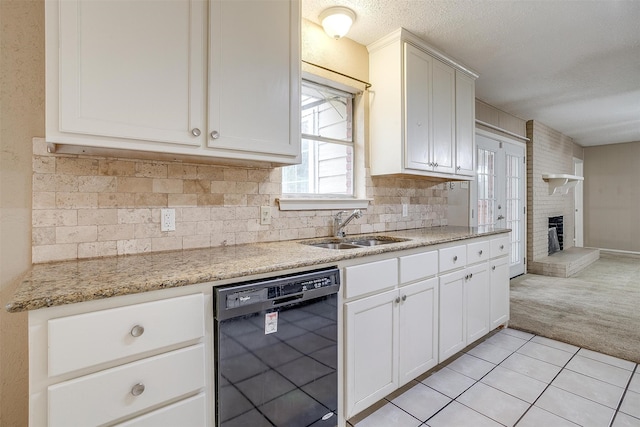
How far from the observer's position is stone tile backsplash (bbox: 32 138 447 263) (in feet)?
4.66

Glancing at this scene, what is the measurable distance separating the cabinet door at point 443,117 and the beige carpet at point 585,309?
5.56 feet

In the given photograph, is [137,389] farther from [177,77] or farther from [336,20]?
[336,20]

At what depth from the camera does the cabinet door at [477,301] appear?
2.47 meters

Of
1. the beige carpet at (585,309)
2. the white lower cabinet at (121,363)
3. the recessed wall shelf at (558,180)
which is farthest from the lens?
the recessed wall shelf at (558,180)

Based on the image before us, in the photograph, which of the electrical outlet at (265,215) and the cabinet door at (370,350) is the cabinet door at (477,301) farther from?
the electrical outlet at (265,215)

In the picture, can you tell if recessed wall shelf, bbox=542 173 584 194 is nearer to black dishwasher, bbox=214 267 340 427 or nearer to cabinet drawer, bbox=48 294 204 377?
black dishwasher, bbox=214 267 340 427

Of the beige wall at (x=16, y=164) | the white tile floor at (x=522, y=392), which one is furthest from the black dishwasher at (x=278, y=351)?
the beige wall at (x=16, y=164)

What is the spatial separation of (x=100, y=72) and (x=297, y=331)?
1.29m

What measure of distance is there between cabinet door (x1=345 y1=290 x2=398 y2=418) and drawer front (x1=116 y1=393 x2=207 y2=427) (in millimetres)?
730

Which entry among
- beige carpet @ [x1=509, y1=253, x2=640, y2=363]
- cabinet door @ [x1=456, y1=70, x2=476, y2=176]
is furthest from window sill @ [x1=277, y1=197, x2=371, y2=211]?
beige carpet @ [x1=509, y1=253, x2=640, y2=363]

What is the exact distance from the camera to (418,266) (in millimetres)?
2043

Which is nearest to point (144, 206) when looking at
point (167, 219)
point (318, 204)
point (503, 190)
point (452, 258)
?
point (167, 219)

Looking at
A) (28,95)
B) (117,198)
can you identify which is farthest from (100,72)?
(117,198)

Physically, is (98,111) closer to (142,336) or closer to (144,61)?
(144,61)
